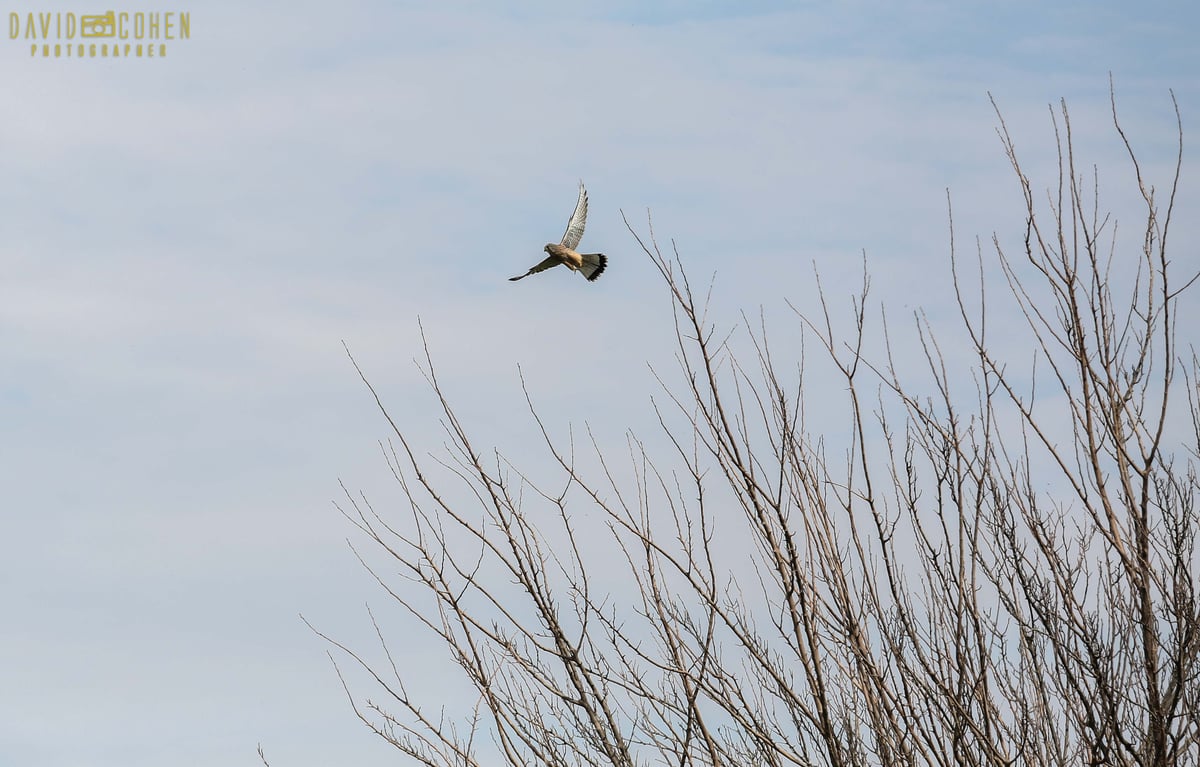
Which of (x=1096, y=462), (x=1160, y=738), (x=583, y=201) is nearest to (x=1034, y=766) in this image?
(x=1160, y=738)

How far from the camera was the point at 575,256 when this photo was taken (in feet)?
20.0

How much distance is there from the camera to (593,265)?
20.3 ft

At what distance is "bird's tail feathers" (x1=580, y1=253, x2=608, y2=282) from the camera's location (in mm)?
6152

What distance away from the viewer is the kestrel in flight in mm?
6086

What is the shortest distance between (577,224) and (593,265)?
0.29m

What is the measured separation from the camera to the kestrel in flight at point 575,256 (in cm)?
609

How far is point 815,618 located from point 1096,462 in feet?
3.56

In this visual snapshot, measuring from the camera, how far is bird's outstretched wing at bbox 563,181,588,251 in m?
6.23

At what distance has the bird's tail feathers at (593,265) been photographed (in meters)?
6.15

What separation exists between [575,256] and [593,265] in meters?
0.13

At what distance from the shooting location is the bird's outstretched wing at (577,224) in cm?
623

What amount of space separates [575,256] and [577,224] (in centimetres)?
31

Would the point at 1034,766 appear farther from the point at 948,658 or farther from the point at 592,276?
the point at 592,276

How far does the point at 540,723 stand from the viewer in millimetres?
5004
